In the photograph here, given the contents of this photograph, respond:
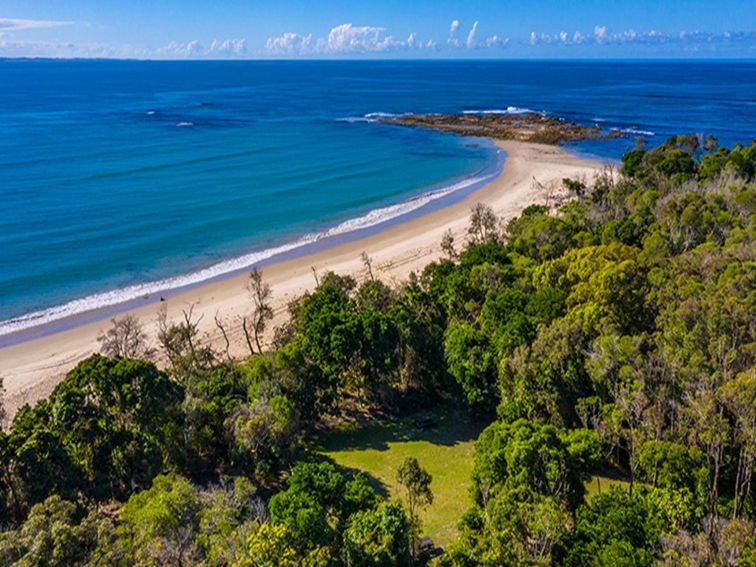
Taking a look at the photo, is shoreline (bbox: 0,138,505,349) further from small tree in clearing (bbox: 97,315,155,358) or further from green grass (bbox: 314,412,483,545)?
green grass (bbox: 314,412,483,545)

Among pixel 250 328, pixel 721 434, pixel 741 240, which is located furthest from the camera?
pixel 250 328

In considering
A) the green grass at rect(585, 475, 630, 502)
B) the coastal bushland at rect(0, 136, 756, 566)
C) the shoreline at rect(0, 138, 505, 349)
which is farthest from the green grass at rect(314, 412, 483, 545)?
the shoreline at rect(0, 138, 505, 349)

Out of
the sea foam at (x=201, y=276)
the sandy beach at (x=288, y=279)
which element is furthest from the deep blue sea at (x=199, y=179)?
the sandy beach at (x=288, y=279)

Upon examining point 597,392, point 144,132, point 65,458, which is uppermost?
point 144,132

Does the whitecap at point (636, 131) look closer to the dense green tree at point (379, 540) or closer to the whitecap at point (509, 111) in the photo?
the whitecap at point (509, 111)

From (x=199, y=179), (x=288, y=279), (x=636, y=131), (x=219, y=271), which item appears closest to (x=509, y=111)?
(x=636, y=131)

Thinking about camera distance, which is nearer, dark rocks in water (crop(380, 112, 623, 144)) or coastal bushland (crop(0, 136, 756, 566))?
coastal bushland (crop(0, 136, 756, 566))

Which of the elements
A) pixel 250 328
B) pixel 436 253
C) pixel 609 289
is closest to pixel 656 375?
pixel 609 289

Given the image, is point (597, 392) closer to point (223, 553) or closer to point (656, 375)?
point (656, 375)
